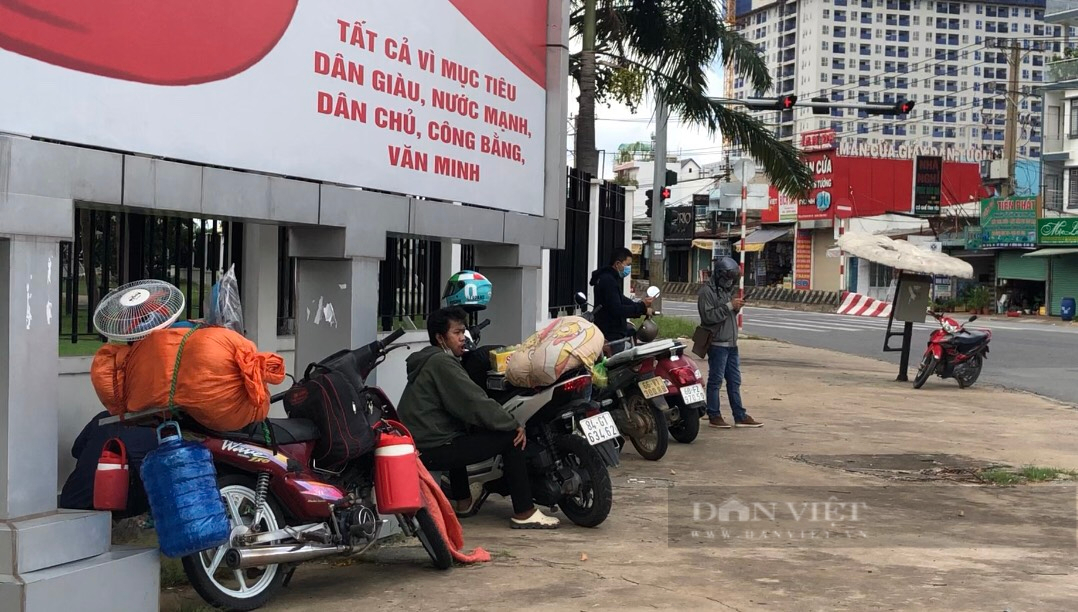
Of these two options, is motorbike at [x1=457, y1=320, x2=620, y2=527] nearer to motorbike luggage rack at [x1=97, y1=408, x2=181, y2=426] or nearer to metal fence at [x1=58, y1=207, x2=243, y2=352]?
metal fence at [x1=58, y1=207, x2=243, y2=352]

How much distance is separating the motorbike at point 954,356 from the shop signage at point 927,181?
4527cm

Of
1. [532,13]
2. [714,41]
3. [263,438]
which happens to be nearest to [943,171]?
[714,41]

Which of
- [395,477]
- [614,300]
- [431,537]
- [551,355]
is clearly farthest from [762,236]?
[395,477]

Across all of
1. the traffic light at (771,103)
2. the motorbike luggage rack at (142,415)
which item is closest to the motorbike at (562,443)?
the motorbike luggage rack at (142,415)

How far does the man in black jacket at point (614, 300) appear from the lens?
1081 centimetres

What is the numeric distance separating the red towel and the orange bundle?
4.05 ft

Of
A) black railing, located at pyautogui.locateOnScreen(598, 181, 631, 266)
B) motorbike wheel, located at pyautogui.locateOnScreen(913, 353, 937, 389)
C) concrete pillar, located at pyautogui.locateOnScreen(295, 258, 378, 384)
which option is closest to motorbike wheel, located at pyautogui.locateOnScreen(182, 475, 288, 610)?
concrete pillar, located at pyautogui.locateOnScreen(295, 258, 378, 384)

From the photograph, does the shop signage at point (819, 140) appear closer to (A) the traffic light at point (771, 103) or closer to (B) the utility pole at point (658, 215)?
(A) the traffic light at point (771, 103)

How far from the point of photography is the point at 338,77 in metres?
6.38

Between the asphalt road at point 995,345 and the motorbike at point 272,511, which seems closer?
the motorbike at point 272,511

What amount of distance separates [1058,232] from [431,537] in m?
44.5

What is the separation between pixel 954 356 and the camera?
16.6 m

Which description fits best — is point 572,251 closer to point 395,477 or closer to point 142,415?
point 395,477

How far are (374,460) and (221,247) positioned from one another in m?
2.82
